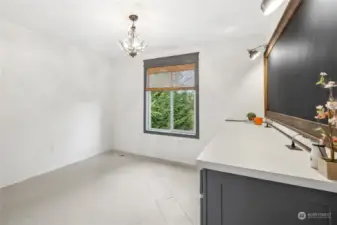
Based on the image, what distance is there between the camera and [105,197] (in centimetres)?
269

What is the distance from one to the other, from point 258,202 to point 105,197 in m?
2.31

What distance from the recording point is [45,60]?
360cm

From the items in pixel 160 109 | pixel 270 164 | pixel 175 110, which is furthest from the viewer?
pixel 160 109

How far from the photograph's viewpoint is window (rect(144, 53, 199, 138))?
4281 millimetres

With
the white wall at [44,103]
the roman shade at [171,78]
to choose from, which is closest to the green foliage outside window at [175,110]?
the roman shade at [171,78]

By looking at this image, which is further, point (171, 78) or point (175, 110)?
point (175, 110)

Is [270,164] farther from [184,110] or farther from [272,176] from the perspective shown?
[184,110]

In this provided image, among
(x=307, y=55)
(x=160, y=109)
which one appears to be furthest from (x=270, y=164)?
(x=160, y=109)

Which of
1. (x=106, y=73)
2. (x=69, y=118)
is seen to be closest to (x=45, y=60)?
(x=69, y=118)

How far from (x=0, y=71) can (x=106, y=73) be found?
94.2 inches

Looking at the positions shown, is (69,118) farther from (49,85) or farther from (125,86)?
(125,86)

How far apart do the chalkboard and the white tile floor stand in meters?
1.07

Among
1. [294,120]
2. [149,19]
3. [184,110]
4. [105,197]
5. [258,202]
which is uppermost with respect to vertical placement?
[149,19]

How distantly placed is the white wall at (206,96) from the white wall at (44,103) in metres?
0.72
